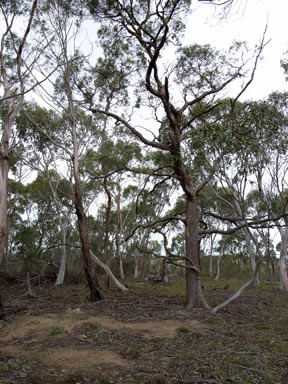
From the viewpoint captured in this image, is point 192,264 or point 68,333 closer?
point 68,333

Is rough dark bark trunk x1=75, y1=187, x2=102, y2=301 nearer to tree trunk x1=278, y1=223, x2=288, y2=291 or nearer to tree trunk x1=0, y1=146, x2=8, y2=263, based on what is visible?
tree trunk x1=0, y1=146, x2=8, y2=263

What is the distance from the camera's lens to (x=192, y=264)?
27.0 feet

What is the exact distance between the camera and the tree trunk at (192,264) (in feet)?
27.2

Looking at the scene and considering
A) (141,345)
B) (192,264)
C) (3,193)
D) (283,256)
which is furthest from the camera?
(283,256)

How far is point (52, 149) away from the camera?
1703cm

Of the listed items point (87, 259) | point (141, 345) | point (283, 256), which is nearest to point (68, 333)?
point (141, 345)

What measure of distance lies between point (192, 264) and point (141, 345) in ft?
11.1

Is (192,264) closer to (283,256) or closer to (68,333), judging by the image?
(68,333)

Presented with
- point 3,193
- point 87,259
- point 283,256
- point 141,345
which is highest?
point 3,193

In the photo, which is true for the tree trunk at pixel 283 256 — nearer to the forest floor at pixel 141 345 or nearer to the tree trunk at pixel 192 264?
the forest floor at pixel 141 345

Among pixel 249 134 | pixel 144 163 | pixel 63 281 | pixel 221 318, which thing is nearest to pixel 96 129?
pixel 144 163

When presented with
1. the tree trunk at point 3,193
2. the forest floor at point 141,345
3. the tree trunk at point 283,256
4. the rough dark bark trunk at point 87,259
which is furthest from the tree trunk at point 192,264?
the tree trunk at point 283,256

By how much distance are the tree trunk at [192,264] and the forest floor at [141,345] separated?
40cm

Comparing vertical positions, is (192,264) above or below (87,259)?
below
